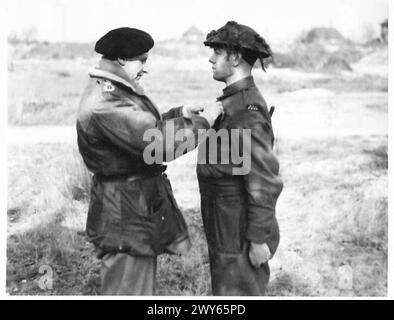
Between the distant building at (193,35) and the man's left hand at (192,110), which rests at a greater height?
the distant building at (193,35)

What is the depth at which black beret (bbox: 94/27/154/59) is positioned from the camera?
3.73 meters

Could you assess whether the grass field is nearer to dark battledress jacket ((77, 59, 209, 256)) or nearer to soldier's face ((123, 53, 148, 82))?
dark battledress jacket ((77, 59, 209, 256))

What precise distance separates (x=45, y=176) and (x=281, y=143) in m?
1.91

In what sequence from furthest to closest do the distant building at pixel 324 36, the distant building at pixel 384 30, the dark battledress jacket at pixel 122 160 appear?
the distant building at pixel 324 36 → the distant building at pixel 384 30 → the dark battledress jacket at pixel 122 160

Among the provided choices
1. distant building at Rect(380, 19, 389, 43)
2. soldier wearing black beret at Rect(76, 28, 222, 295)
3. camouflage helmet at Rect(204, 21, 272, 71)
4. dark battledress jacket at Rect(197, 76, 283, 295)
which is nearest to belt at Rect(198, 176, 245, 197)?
dark battledress jacket at Rect(197, 76, 283, 295)

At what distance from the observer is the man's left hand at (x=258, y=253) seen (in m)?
3.80

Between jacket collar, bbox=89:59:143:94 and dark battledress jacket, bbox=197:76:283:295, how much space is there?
0.60m

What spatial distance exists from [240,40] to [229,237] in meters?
1.26

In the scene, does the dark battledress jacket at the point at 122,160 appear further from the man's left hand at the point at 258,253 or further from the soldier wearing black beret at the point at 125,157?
the man's left hand at the point at 258,253

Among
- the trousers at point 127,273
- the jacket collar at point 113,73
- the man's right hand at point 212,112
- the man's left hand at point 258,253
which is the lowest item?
the trousers at point 127,273

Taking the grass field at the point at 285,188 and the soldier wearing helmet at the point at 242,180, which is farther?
the grass field at the point at 285,188

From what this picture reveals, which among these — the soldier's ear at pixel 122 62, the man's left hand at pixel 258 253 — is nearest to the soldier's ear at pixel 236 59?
the soldier's ear at pixel 122 62

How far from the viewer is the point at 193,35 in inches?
191

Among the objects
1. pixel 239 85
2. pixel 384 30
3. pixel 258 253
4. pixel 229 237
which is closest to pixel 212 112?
pixel 239 85
